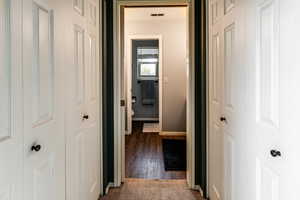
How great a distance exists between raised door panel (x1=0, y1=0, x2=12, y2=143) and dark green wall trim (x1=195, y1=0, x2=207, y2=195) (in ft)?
6.78

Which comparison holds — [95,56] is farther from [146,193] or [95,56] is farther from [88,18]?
[146,193]

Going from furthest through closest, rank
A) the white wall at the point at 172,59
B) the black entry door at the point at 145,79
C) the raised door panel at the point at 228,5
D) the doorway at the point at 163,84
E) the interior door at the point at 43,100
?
the black entry door at the point at 145,79 < the white wall at the point at 172,59 < the doorway at the point at 163,84 < the raised door panel at the point at 228,5 < the interior door at the point at 43,100

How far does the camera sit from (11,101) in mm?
1162

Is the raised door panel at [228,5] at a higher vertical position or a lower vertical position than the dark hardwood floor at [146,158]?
higher

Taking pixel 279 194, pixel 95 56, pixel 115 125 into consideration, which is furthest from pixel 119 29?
pixel 279 194

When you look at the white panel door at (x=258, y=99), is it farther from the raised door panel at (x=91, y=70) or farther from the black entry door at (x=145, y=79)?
the black entry door at (x=145, y=79)

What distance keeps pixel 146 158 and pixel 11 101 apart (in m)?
3.50

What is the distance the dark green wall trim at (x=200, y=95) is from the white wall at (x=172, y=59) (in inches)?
119

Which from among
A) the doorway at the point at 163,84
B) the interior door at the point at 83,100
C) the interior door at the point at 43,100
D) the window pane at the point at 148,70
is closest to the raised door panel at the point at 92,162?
the interior door at the point at 83,100

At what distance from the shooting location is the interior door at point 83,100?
6.48ft

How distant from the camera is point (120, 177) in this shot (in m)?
3.32

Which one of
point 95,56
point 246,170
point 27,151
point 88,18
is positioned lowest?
point 246,170

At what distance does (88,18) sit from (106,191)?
5.80 feet

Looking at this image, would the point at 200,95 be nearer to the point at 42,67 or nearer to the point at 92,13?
the point at 92,13
